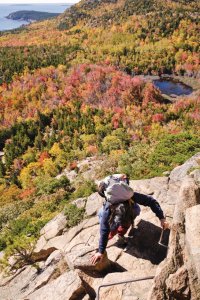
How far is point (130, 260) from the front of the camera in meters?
11.7

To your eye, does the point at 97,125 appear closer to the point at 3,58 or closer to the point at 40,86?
the point at 40,86

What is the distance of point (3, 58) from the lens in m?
162

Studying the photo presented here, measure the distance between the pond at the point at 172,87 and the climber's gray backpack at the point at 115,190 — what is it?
11223 cm

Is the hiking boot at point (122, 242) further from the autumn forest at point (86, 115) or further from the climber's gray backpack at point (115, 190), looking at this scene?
the autumn forest at point (86, 115)

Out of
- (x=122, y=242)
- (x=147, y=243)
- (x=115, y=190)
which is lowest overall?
(x=122, y=242)

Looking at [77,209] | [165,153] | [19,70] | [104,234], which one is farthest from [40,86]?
[104,234]

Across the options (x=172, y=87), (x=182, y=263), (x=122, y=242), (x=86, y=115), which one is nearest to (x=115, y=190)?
(x=182, y=263)

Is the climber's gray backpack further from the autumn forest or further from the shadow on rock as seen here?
the autumn forest

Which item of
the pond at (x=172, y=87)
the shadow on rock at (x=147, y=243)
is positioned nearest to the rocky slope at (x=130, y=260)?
the shadow on rock at (x=147, y=243)

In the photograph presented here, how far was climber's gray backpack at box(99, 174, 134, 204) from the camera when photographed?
10016 mm

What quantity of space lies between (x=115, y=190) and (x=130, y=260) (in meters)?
2.98

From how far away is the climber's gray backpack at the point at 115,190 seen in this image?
10016 mm

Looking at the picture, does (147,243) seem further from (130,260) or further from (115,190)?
(115,190)

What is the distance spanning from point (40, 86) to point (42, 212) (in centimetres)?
10032
